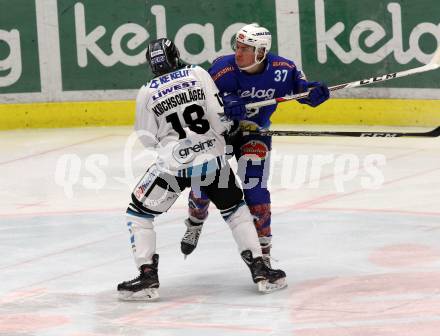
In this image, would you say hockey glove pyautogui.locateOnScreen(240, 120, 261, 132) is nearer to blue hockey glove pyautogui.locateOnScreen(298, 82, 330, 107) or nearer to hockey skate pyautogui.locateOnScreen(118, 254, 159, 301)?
blue hockey glove pyautogui.locateOnScreen(298, 82, 330, 107)

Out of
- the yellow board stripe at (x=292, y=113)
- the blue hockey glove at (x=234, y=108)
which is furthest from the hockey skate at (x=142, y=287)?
the yellow board stripe at (x=292, y=113)

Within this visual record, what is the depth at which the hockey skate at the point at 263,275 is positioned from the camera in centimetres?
733

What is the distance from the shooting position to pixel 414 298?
22.9 feet

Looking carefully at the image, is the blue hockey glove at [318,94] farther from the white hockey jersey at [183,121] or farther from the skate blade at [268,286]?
the skate blade at [268,286]

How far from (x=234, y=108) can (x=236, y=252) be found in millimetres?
1360

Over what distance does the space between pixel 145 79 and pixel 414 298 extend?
295 inches

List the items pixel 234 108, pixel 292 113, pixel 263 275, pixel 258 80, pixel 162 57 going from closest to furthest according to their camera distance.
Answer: pixel 162 57, pixel 263 275, pixel 234 108, pixel 258 80, pixel 292 113

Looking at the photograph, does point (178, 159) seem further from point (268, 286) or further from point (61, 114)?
point (61, 114)

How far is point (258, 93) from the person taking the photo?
25.2ft

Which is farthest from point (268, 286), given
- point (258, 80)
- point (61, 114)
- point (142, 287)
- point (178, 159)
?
point (61, 114)

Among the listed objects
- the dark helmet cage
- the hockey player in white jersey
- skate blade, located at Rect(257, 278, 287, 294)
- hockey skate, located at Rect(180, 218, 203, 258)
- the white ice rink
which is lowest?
the white ice rink

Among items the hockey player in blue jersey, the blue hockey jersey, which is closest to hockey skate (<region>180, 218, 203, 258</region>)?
the hockey player in blue jersey

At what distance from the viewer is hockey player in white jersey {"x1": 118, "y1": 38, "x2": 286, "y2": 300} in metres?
7.21

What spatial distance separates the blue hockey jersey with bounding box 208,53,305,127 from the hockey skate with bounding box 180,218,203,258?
2.98 feet
